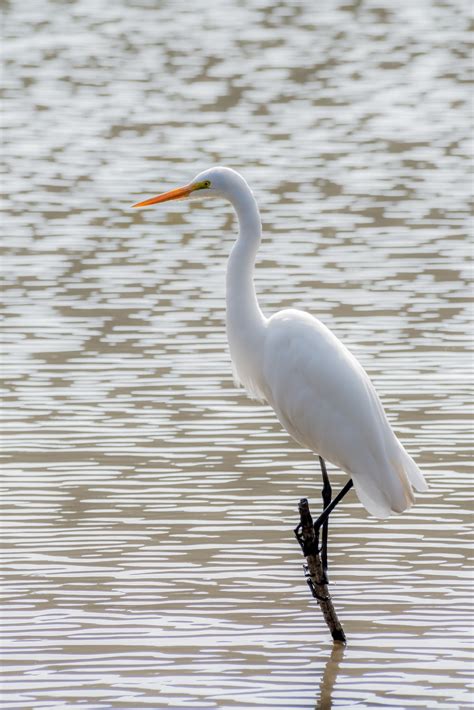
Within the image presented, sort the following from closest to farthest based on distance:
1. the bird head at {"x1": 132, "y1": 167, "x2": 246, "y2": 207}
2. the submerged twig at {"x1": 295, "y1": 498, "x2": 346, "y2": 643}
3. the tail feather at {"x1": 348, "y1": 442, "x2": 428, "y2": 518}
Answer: the submerged twig at {"x1": 295, "y1": 498, "x2": 346, "y2": 643} < the tail feather at {"x1": 348, "y1": 442, "x2": 428, "y2": 518} < the bird head at {"x1": 132, "y1": 167, "x2": 246, "y2": 207}

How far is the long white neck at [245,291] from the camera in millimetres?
6691

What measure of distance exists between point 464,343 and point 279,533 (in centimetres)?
335

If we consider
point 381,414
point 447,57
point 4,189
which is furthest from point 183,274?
point 447,57

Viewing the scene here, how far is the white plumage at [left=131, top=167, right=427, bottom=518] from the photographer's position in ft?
21.0

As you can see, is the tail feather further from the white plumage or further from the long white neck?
the long white neck

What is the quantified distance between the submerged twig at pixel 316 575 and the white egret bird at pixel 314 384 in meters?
0.18

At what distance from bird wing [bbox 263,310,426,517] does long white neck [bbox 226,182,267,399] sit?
0.23ft

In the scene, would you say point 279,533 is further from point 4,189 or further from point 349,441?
point 4,189

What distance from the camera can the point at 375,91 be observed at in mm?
19969

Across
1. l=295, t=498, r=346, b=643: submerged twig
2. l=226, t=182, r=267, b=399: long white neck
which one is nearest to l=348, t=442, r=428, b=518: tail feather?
l=295, t=498, r=346, b=643: submerged twig

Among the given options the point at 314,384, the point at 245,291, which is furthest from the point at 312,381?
the point at 245,291

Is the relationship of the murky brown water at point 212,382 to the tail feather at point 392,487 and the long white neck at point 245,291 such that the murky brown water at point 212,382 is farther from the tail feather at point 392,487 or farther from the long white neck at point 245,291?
the long white neck at point 245,291

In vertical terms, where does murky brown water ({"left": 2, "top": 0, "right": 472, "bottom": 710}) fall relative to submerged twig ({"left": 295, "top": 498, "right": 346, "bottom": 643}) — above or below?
below

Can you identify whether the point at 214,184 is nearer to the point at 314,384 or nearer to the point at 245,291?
the point at 245,291
